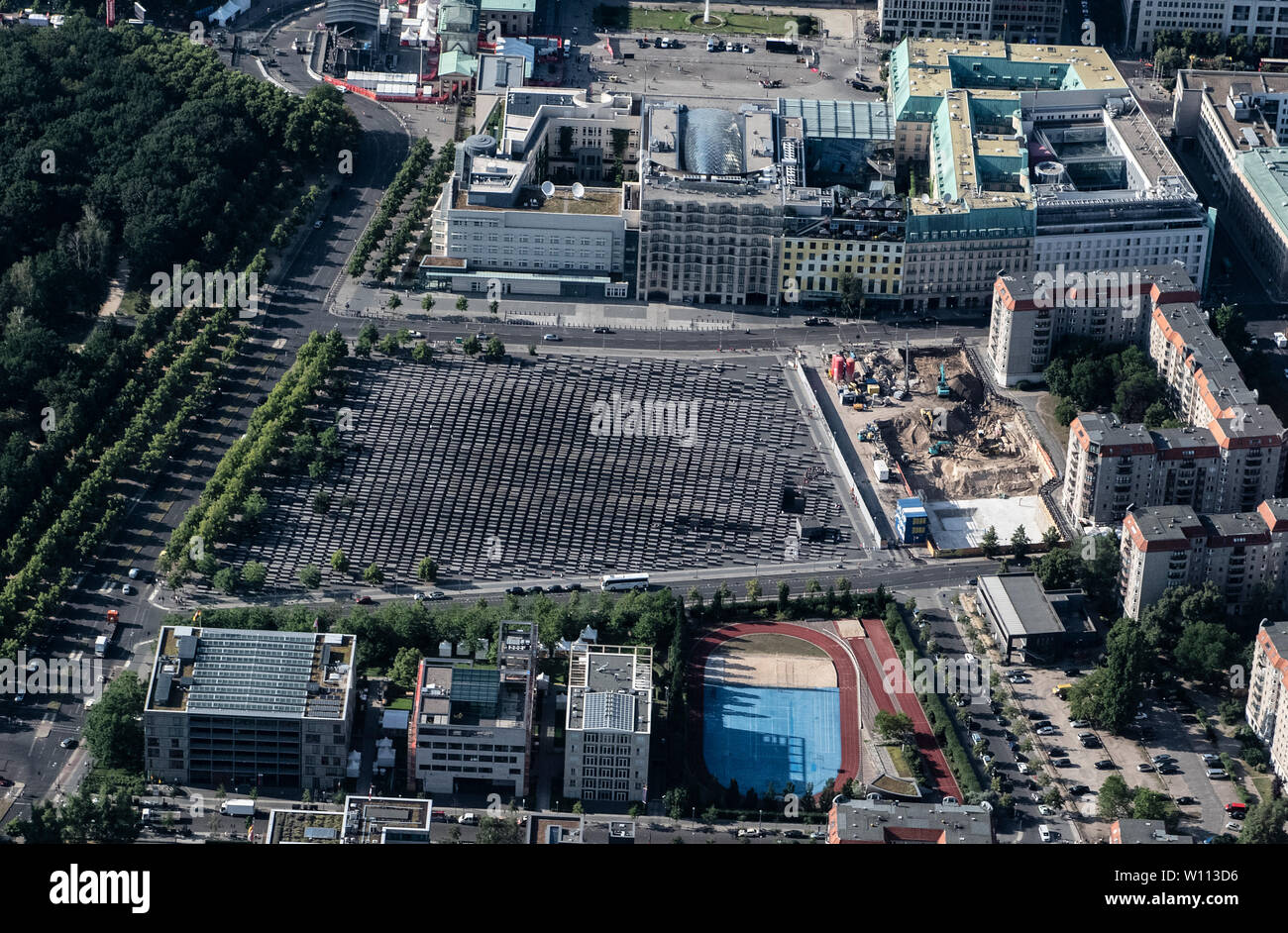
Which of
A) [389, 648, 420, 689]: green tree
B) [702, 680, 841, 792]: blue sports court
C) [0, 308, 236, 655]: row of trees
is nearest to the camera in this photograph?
[702, 680, 841, 792]: blue sports court

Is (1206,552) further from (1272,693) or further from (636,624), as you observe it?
(636,624)

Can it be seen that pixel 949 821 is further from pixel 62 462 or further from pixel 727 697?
pixel 62 462

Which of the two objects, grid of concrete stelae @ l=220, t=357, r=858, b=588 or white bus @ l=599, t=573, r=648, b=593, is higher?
grid of concrete stelae @ l=220, t=357, r=858, b=588

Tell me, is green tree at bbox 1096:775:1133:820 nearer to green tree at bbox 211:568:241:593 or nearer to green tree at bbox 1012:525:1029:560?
green tree at bbox 1012:525:1029:560

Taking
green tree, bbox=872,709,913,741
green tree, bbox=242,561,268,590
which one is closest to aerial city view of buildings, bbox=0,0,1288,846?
green tree, bbox=872,709,913,741

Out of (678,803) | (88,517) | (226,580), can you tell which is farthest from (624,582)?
(88,517)
